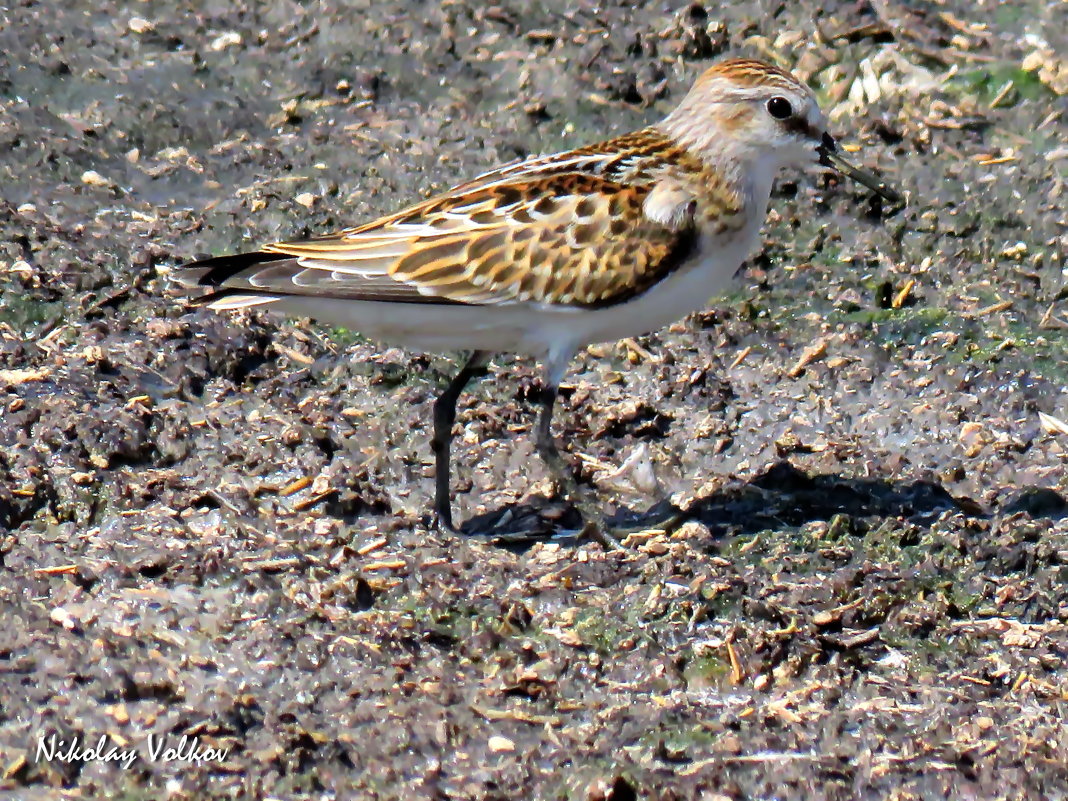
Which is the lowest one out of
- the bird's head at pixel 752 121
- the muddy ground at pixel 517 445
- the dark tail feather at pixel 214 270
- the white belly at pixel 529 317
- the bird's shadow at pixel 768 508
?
the bird's shadow at pixel 768 508

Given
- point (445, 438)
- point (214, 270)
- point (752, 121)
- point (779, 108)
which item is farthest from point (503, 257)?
point (779, 108)

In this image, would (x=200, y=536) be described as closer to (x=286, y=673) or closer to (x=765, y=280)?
(x=286, y=673)

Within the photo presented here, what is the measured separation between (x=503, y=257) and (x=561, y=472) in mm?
1014

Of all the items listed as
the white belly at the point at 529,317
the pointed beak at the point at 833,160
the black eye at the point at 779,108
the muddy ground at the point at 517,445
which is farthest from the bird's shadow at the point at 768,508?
the black eye at the point at 779,108

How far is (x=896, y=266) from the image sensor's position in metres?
9.06

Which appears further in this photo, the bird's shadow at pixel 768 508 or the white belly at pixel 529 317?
the bird's shadow at pixel 768 508

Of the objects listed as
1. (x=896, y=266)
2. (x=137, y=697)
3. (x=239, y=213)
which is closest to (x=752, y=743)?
(x=137, y=697)

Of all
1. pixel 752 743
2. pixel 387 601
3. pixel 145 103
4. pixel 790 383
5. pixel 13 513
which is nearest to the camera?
pixel 752 743

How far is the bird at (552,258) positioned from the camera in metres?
7.02

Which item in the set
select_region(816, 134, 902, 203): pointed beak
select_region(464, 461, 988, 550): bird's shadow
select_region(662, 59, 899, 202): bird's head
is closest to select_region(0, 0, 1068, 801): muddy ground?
select_region(464, 461, 988, 550): bird's shadow

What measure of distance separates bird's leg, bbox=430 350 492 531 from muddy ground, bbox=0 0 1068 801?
0.16 meters

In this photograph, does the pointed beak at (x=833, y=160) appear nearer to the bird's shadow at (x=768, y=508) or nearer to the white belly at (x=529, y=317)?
the white belly at (x=529, y=317)

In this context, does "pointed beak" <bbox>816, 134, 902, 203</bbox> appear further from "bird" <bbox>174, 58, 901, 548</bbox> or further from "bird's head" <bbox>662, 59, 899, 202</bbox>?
"bird" <bbox>174, 58, 901, 548</bbox>

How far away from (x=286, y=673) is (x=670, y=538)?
1.92 metres
